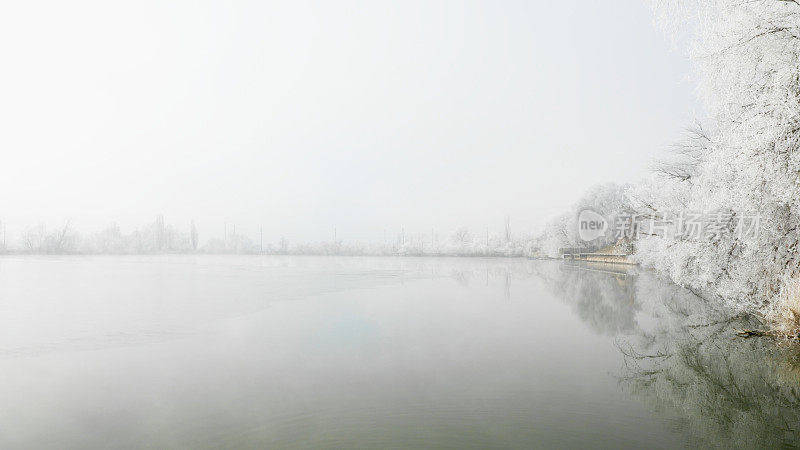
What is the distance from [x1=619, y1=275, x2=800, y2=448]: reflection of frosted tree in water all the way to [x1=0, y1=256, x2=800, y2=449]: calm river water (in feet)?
0.11

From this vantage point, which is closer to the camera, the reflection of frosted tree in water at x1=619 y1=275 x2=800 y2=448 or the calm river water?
the calm river water

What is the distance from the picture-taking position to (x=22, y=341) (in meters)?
11.8

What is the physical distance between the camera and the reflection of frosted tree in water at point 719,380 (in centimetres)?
627

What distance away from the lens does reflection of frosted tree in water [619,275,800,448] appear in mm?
6266

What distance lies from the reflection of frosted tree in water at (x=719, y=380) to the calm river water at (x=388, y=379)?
35 mm

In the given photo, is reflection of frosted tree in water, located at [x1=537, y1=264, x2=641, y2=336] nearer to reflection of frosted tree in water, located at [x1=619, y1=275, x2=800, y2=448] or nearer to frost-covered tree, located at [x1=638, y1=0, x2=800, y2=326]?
reflection of frosted tree in water, located at [x1=619, y1=275, x2=800, y2=448]

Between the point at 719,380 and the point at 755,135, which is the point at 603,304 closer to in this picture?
the point at 719,380

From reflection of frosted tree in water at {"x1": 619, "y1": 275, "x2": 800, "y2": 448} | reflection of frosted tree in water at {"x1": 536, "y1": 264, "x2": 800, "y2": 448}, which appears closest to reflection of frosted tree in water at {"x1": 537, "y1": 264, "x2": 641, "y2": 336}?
reflection of frosted tree in water at {"x1": 536, "y1": 264, "x2": 800, "y2": 448}

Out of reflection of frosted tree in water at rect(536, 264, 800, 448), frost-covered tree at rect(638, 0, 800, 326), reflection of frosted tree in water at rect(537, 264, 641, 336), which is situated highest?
frost-covered tree at rect(638, 0, 800, 326)

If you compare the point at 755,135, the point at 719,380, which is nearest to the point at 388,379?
the point at 719,380

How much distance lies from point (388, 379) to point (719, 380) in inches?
229
